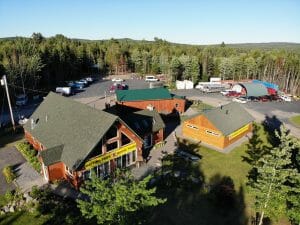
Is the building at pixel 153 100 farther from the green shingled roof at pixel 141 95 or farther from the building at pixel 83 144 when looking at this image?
the building at pixel 83 144

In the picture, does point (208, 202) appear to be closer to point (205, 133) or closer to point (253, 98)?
point (205, 133)

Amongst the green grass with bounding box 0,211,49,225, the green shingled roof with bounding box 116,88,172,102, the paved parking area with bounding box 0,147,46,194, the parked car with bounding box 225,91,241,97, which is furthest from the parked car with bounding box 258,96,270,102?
the green grass with bounding box 0,211,49,225

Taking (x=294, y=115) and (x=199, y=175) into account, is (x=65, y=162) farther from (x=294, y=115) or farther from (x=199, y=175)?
(x=294, y=115)

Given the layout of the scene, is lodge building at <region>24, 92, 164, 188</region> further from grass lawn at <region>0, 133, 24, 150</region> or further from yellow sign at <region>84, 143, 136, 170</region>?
grass lawn at <region>0, 133, 24, 150</region>

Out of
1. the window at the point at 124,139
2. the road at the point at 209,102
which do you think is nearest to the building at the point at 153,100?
the road at the point at 209,102

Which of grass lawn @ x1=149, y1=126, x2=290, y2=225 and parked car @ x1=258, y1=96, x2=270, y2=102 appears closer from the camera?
grass lawn @ x1=149, y1=126, x2=290, y2=225

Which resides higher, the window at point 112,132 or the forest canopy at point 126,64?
the forest canopy at point 126,64

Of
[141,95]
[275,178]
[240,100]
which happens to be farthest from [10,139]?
[240,100]
